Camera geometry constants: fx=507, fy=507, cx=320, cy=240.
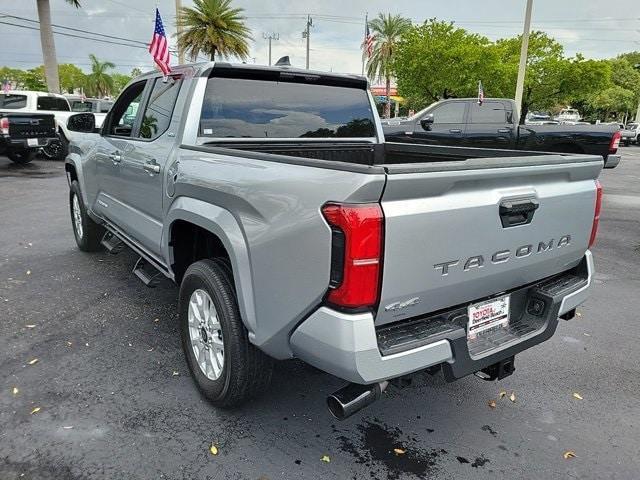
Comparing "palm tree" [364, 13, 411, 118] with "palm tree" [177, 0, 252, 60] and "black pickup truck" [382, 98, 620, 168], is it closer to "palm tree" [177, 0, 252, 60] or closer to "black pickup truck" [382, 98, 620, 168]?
"palm tree" [177, 0, 252, 60]

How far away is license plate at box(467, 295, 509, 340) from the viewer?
2.42 m

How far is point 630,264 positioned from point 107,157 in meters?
5.81

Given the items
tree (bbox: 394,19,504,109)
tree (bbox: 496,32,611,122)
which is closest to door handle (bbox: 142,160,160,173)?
Result: tree (bbox: 394,19,504,109)

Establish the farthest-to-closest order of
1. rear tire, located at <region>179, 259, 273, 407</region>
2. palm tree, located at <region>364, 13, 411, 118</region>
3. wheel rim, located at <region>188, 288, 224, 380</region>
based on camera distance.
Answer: palm tree, located at <region>364, 13, 411, 118</region>
wheel rim, located at <region>188, 288, 224, 380</region>
rear tire, located at <region>179, 259, 273, 407</region>

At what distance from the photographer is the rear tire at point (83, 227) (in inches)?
221

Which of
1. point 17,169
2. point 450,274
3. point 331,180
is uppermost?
point 331,180

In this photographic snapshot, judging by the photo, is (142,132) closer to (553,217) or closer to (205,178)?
(205,178)

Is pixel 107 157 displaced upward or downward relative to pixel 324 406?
upward

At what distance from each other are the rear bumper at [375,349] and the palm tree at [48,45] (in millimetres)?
23122

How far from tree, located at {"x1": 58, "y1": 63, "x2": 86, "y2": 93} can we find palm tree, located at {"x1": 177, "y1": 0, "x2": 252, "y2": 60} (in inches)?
3403

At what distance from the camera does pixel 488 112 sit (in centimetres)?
1198

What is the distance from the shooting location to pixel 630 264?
5957mm

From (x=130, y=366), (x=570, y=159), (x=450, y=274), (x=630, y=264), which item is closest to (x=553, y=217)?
(x=570, y=159)

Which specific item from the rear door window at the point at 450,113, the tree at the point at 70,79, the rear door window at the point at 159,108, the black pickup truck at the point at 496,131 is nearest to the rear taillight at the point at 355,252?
the rear door window at the point at 159,108
